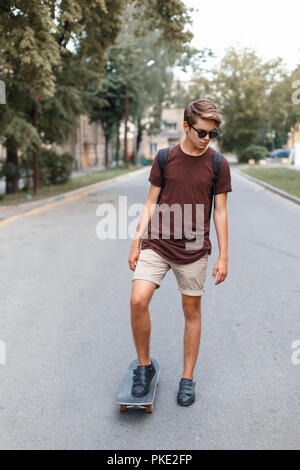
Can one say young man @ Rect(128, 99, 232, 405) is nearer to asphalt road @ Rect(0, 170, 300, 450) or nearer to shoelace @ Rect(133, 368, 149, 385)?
shoelace @ Rect(133, 368, 149, 385)

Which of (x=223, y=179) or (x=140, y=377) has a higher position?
(x=223, y=179)

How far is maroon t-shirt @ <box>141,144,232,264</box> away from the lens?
3438 millimetres

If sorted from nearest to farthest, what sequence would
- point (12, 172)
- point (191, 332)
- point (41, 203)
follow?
point (191, 332)
point (41, 203)
point (12, 172)

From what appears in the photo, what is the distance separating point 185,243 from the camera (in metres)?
3.53

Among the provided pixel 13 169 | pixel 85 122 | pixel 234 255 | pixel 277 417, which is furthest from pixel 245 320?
pixel 85 122

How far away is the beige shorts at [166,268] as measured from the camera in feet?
11.5

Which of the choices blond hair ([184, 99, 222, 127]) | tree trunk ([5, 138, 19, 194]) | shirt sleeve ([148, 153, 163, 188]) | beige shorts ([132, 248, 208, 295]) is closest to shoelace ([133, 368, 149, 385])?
beige shorts ([132, 248, 208, 295])

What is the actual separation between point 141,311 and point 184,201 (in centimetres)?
70

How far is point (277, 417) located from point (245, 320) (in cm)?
202

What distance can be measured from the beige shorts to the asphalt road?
72 centimetres

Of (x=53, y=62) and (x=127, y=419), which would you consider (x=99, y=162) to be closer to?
(x=53, y=62)

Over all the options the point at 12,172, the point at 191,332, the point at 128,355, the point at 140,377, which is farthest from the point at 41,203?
the point at 140,377

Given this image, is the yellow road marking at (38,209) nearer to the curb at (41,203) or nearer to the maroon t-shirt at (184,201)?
the curb at (41,203)

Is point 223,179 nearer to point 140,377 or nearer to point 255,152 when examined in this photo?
point 140,377
